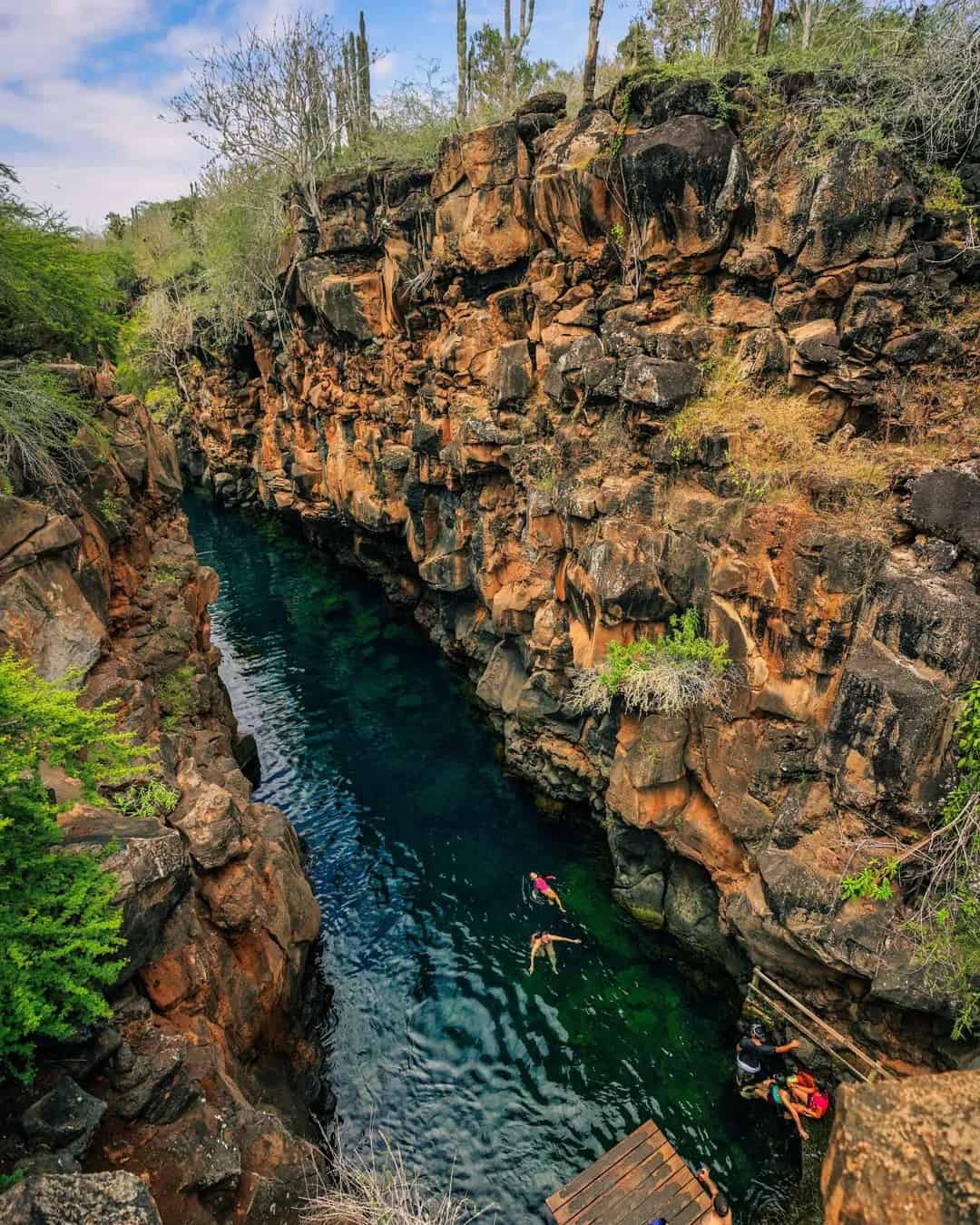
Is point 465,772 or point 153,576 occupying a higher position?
point 153,576

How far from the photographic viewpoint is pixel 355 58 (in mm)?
28172

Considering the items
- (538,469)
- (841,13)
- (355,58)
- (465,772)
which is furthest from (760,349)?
(355,58)

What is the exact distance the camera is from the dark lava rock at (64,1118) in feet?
18.9

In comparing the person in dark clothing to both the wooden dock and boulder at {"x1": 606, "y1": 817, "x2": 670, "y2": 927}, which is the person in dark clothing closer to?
the wooden dock

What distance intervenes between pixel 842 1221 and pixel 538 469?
14.8 m

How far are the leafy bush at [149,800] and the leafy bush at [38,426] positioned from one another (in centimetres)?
593

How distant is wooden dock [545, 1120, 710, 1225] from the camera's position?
899 cm

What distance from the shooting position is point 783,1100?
10156 mm

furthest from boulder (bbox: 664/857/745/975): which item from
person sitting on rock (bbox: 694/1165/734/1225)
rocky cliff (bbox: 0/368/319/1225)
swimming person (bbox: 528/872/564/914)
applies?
rocky cliff (bbox: 0/368/319/1225)

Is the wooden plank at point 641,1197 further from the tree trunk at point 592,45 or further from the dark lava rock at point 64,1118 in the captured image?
the tree trunk at point 592,45

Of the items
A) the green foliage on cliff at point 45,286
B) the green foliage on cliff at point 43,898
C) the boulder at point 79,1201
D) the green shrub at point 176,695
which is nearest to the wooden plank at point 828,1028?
the boulder at point 79,1201

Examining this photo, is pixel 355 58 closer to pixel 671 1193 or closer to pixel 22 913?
pixel 22 913

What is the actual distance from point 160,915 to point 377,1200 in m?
4.12

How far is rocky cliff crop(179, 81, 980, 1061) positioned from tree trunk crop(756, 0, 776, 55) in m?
2.40
